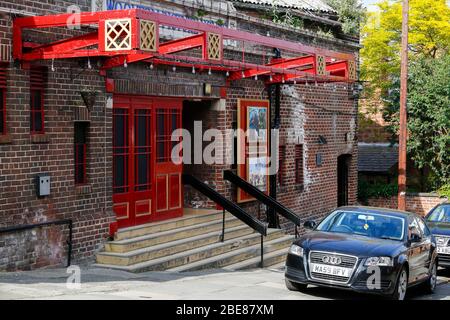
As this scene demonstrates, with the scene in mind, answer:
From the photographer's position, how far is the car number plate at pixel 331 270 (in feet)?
39.4

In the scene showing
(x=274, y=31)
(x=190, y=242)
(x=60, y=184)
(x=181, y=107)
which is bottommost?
(x=190, y=242)

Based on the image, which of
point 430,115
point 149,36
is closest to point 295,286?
point 149,36

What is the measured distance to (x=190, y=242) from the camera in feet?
53.0

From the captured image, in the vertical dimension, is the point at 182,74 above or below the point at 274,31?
below

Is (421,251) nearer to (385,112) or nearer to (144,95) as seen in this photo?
(144,95)

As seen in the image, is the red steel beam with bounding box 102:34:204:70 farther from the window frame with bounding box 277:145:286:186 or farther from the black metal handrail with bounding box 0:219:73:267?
the window frame with bounding box 277:145:286:186

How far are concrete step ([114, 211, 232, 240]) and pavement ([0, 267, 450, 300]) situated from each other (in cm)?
135

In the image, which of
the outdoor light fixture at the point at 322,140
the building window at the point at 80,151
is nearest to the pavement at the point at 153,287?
the building window at the point at 80,151

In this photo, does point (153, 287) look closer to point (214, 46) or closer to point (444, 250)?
point (214, 46)

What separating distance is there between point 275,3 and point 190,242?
961cm

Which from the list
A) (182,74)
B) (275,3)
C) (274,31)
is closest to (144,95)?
(182,74)

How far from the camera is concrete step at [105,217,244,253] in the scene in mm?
14742

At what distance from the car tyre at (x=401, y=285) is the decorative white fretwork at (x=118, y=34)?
5.40 meters

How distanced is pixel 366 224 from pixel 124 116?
5.29 meters
